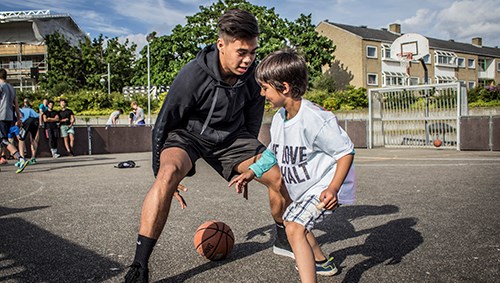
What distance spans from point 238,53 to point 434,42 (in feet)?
212

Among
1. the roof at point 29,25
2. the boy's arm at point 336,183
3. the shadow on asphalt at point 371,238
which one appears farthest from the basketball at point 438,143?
the roof at point 29,25

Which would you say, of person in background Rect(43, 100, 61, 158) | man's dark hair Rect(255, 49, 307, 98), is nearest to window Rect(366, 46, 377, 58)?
person in background Rect(43, 100, 61, 158)

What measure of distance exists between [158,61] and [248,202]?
141 feet

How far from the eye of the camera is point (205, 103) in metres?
3.69

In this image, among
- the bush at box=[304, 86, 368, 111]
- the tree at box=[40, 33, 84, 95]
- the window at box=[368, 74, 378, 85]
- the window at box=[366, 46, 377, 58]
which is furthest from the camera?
the window at box=[366, 46, 377, 58]

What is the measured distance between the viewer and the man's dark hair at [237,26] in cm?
347

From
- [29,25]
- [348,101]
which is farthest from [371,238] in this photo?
[29,25]

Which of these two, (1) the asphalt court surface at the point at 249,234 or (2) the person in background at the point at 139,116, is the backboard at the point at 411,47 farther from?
(1) the asphalt court surface at the point at 249,234

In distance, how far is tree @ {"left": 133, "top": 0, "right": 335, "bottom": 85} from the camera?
44.8m

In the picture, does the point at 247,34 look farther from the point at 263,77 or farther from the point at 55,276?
the point at 55,276

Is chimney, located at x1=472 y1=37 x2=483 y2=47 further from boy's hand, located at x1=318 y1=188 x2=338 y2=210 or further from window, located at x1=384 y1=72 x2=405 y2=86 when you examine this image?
boy's hand, located at x1=318 y1=188 x2=338 y2=210

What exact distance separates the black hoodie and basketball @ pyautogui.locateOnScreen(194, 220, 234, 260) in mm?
671

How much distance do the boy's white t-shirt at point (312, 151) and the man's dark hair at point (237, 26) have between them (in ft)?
2.45

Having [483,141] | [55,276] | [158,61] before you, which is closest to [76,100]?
[158,61]
